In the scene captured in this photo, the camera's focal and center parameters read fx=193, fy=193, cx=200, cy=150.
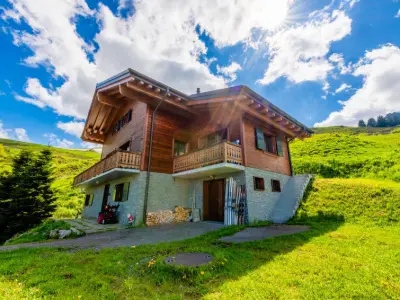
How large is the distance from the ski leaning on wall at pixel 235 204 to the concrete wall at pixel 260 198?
12.0 inches

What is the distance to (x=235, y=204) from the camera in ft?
33.1

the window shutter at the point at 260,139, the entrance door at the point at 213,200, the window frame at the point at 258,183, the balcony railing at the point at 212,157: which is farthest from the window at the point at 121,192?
the window shutter at the point at 260,139

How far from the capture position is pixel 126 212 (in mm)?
11148

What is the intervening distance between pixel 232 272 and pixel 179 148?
35.1 feet

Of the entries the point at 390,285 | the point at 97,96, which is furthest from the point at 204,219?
the point at 97,96

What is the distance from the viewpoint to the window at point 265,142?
39.5ft

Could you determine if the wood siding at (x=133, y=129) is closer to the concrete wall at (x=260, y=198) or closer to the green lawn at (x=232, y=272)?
the concrete wall at (x=260, y=198)

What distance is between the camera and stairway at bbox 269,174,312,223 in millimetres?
10891

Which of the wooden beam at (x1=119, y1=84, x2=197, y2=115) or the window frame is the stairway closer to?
the window frame

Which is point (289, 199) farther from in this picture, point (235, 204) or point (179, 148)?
point (179, 148)

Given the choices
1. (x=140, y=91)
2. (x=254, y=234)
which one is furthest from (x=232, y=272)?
(x=140, y=91)

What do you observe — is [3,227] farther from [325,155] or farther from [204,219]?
[325,155]

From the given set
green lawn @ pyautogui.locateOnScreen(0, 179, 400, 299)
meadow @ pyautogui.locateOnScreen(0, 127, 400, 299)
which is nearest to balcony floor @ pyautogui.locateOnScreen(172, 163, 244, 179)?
meadow @ pyautogui.locateOnScreen(0, 127, 400, 299)

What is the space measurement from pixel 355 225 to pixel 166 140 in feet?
34.9
